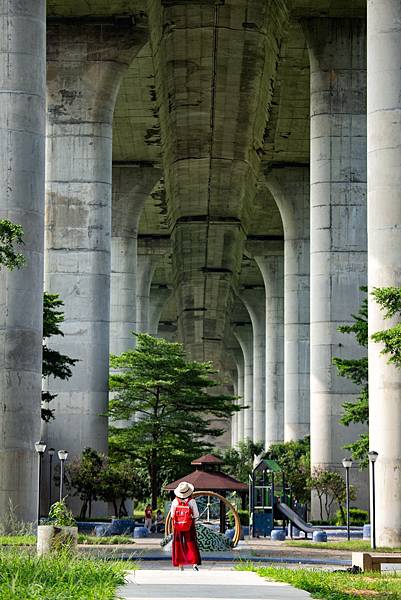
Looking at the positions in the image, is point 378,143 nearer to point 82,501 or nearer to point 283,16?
point 283,16

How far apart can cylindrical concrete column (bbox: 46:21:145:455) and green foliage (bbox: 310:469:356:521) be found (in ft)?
28.4

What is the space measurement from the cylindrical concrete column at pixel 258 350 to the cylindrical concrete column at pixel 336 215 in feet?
171

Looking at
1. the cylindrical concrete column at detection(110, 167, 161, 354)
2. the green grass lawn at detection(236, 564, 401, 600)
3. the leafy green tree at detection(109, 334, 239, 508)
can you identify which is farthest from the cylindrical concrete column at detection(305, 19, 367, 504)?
the green grass lawn at detection(236, 564, 401, 600)

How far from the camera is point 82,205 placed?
50156 millimetres

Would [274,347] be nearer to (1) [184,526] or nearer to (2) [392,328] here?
(2) [392,328]

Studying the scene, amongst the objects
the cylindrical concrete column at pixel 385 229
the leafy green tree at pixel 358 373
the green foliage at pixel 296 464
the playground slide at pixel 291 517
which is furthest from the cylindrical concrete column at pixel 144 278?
the cylindrical concrete column at pixel 385 229

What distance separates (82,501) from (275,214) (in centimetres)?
3826

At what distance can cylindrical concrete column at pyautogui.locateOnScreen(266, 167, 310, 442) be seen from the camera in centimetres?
7012

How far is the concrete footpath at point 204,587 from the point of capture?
1372 cm

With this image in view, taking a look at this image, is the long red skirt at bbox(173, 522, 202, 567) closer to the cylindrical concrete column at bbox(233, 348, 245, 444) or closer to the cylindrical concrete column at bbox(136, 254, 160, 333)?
the cylindrical concrete column at bbox(136, 254, 160, 333)

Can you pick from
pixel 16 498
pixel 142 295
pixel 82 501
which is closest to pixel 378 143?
pixel 16 498

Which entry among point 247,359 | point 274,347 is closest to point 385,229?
point 274,347

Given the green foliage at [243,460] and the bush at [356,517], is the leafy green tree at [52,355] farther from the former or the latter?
the green foliage at [243,460]

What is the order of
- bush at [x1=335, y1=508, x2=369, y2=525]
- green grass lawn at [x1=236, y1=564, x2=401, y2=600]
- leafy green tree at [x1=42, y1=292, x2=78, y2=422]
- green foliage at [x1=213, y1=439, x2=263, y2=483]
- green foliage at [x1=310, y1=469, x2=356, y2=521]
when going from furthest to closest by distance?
1. green foliage at [x1=213, y1=439, x2=263, y2=483]
2. green foliage at [x1=310, y1=469, x2=356, y2=521]
3. bush at [x1=335, y1=508, x2=369, y2=525]
4. leafy green tree at [x1=42, y1=292, x2=78, y2=422]
5. green grass lawn at [x1=236, y1=564, x2=401, y2=600]
